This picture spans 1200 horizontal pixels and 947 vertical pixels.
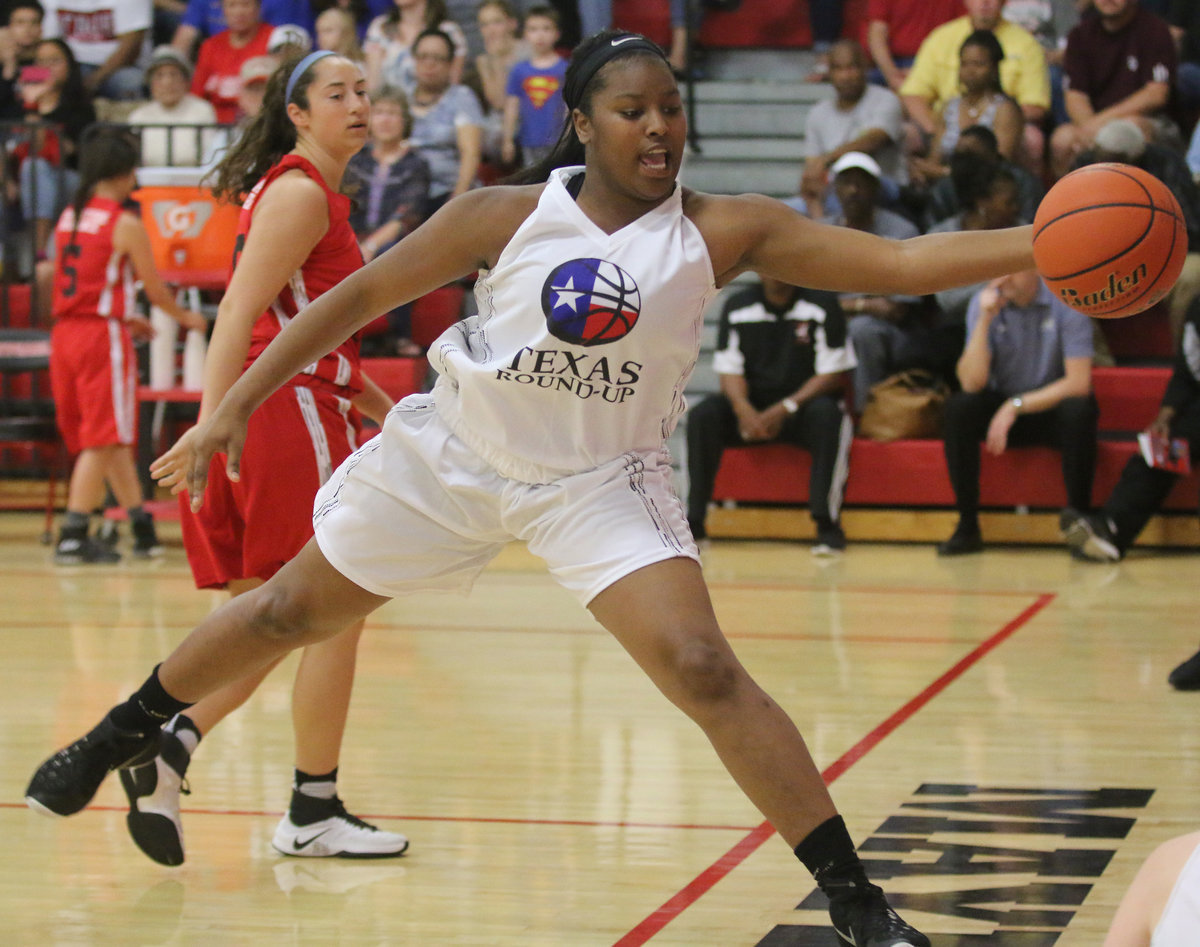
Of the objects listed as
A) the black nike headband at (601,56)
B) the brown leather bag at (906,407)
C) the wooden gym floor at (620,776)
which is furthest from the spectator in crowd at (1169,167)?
the black nike headband at (601,56)

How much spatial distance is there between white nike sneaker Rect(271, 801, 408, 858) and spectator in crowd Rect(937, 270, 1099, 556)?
501cm

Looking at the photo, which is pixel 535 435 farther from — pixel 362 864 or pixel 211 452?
pixel 362 864

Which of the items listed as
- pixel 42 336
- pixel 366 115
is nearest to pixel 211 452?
pixel 366 115

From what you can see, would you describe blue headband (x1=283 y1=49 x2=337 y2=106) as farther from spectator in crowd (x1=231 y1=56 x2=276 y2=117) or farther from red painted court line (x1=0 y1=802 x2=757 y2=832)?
spectator in crowd (x1=231 y1=56 x2=276 y2=117)

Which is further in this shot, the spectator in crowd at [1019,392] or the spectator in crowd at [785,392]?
the spectator in crowd at [785,392]

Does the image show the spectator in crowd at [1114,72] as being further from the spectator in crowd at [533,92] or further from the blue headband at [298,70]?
the blue headband at [298,70]

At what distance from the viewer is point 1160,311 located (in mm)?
8992

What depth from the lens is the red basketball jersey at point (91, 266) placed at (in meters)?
8.16

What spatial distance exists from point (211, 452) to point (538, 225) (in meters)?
0.70

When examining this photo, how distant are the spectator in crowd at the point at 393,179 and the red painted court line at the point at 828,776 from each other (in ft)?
14.1

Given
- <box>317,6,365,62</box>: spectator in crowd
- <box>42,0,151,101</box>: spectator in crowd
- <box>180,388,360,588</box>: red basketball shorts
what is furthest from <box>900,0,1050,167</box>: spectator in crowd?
<box>180,388,360,588</box>: red basketball shorts

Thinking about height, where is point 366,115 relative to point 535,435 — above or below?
above

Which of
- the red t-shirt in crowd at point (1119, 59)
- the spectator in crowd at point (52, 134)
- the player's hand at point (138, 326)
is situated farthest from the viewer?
the spectator in crowd at point (52, 134)

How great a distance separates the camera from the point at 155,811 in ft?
11.5
